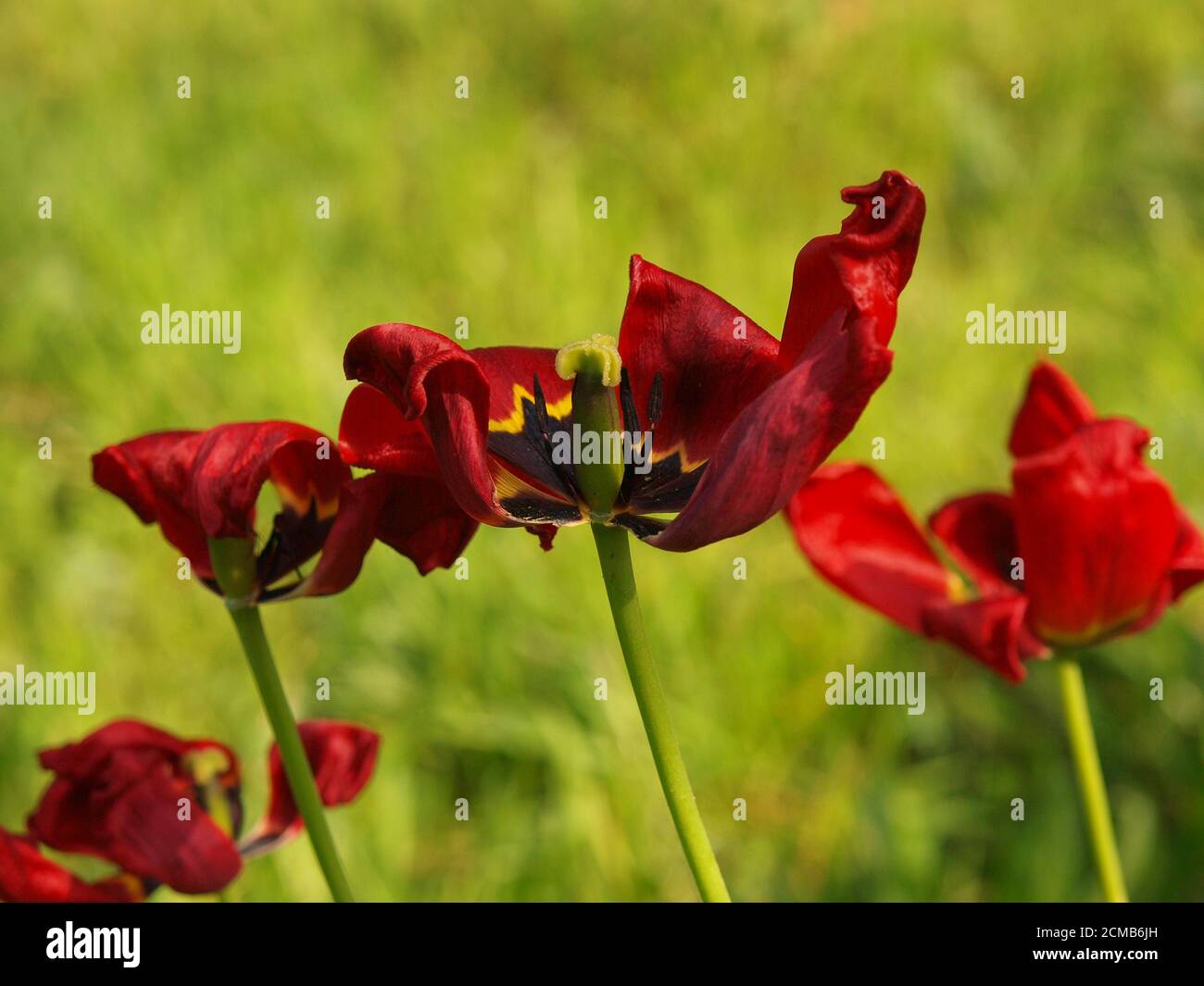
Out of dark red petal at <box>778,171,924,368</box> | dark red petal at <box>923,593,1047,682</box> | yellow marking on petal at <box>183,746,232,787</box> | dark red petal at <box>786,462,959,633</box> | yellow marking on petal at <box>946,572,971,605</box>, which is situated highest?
dark red petal at <box>778,171,924,368</box>

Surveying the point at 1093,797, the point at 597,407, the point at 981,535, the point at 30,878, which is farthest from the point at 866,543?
the point at 30,878

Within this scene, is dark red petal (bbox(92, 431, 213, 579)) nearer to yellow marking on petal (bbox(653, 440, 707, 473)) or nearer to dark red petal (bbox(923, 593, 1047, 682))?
yellow marking on petal (bbox(653, 440, 707, 473))

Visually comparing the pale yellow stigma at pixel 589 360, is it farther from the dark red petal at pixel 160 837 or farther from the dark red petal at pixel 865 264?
the dark red petal at pixel 160 837

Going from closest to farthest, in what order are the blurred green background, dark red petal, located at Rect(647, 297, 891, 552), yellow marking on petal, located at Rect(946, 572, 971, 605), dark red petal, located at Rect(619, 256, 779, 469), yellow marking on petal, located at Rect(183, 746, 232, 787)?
dark red petal, located at Rect(647, 297, 891, 552) < dark red petal, located at Rect(619, 256, 779, 469) < yellow marking on petal, located at Rect(183, 746, 232, 787) < yellow marking on petal, located at Rect(946, 572, 971, 605) < the blurred green background

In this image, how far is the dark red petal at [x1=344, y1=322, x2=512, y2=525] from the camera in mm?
441

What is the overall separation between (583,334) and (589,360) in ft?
6.17

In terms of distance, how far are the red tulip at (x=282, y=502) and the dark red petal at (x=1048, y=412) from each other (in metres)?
0.33

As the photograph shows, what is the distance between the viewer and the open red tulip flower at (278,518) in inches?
18.7

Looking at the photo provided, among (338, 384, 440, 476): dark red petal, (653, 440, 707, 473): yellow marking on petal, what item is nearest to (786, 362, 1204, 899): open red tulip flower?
(653, 440, 707, 473): yellow marking on petal

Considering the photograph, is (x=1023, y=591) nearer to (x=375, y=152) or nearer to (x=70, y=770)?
(x=70, y=770)

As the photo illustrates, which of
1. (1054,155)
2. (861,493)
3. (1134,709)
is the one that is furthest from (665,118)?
(861,493)

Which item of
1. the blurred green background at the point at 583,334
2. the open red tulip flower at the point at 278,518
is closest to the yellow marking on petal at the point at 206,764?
the open red tulip flower at the point at 278,518

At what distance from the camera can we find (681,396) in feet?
1.80

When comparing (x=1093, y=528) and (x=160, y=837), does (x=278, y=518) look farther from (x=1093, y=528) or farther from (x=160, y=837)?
(x=1093, y=528)
